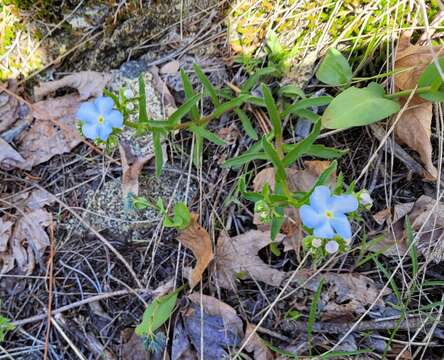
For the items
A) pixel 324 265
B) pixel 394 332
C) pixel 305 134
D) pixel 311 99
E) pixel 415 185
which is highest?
pixel 311 99

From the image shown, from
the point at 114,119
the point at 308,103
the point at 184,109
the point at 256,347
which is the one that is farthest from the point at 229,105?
the point at 256,347

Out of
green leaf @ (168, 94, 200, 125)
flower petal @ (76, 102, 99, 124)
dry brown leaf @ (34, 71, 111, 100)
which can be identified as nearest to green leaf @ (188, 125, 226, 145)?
green leaf @ (168, 94, 200, 125)

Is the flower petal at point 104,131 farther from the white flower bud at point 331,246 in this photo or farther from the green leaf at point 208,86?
the white flower bud at point 331,246

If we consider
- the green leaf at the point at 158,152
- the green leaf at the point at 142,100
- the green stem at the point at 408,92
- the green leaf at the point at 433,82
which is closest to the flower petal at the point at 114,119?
the green leaf at the point at 142,100

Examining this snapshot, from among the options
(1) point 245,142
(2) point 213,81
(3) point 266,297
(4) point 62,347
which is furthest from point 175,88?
(4) point 62,347

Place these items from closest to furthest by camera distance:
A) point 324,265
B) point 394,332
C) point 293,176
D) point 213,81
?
1. point 394,332
2. point 324,265
3. point 293,176
4. point 213,81

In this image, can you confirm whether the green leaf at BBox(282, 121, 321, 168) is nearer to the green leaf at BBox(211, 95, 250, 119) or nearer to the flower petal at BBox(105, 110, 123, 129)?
the green leaf at BBox(211, 95, 250, 119)

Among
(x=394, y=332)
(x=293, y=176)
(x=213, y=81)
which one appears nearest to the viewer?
(x=394, y=332)

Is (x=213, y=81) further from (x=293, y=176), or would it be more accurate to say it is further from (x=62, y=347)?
(x=62, y=347)
